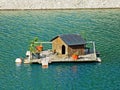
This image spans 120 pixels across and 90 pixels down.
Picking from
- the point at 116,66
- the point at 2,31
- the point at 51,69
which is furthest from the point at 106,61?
the point at 2,31

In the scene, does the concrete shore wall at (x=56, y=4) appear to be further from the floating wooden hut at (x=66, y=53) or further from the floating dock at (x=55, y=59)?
the floating dock at (x=55, y=59)

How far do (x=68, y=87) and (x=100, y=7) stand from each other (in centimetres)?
6521

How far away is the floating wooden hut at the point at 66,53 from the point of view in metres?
78.4

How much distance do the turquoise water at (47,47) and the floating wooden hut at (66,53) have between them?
1.04 m

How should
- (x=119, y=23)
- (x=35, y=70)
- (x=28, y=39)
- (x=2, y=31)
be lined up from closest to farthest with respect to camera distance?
(x=35, y=70) → (x=28, y=39) → (x=2, y=31) → (x=119, y=23)

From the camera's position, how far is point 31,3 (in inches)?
5138

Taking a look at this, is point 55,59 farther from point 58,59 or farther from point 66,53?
point 66,53

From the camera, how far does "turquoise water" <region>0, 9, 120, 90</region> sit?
69188 millimetres

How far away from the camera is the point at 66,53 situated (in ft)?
262

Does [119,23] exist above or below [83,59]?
above

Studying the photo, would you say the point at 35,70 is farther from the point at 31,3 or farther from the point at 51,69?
the point at 31,3

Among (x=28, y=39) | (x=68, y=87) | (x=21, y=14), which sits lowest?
(x=68, y=87)

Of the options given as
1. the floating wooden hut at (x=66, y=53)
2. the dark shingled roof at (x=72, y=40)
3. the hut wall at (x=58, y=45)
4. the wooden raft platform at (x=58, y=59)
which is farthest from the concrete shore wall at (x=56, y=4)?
the wooden raft platform at (x=58, y=59)

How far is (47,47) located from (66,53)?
9.37 metres
